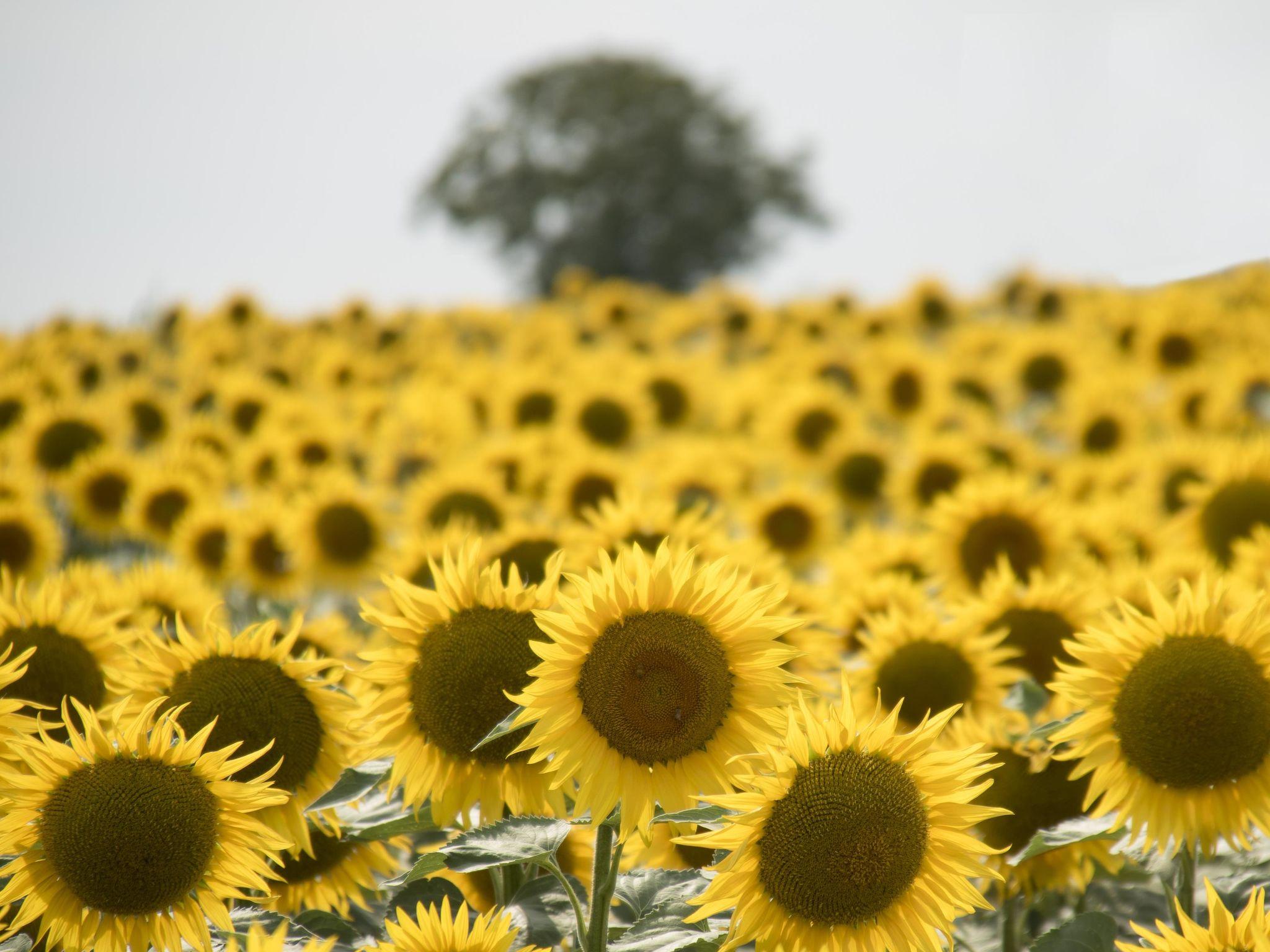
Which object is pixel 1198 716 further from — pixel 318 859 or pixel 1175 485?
pixel 1175 485

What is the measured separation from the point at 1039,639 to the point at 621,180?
34.4 metres

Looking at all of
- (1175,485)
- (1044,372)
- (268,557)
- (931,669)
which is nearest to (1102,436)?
(1044,372)

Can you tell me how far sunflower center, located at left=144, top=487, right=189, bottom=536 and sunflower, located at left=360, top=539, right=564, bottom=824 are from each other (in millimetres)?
3977

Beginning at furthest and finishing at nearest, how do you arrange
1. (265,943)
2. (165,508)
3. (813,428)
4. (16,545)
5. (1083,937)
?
(813,428) → (165,508) → (16,545) → (1083,937) → (265,943)

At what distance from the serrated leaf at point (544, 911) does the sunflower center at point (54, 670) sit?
40.8 inches

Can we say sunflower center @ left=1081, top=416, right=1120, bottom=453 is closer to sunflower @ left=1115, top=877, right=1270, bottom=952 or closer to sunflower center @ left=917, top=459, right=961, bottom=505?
sunflower center @ left=917, top=459, right=961, bottom=505

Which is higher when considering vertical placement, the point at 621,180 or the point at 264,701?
the point at 621,180

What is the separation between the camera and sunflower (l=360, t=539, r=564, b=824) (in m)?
2.36

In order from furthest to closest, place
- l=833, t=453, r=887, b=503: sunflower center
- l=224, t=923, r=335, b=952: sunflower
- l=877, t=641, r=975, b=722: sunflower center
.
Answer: l=833, t=453, r=887, b=503: sunflower center, l=877, t=641, r=975, b=722: sunflower center, l=224, t=923, r=335, b=952: sunflower

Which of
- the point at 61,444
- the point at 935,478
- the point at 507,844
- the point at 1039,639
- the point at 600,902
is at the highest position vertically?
the point at 61,444

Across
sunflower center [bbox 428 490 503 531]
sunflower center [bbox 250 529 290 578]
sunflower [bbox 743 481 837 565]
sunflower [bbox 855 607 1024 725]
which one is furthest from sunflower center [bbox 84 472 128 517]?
sunflower [bbox 855 607 1024 725]

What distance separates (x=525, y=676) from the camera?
7.68 feet

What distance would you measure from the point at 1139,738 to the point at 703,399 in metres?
6.00

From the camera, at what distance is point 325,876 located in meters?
2.71
